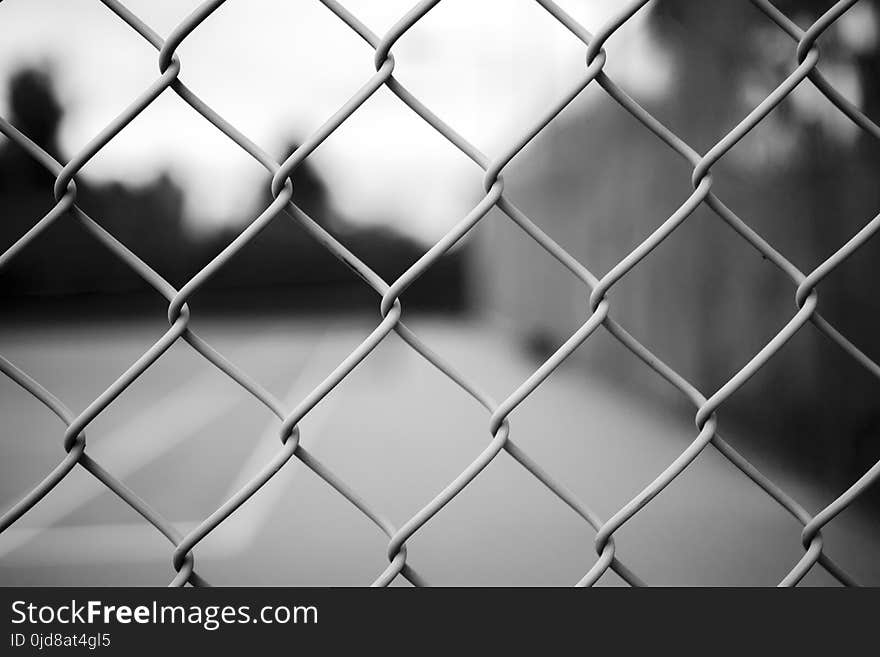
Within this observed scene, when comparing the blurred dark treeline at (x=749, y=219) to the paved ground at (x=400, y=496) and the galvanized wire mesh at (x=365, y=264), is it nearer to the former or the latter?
the paved ground at (x=400, y=496)

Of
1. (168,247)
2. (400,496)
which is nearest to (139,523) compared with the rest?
(400,496)

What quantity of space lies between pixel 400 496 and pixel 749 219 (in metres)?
2.11

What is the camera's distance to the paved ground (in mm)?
2449

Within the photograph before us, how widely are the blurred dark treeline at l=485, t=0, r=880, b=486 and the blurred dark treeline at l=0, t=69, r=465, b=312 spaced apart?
3.03 ft

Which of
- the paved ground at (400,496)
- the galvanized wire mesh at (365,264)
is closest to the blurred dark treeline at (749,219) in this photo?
the paved ground at (400,496)

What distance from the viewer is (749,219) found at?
2807mm

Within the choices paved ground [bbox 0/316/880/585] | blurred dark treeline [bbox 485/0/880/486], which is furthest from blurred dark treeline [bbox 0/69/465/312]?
paved ground [bbox 0/316/880/585]

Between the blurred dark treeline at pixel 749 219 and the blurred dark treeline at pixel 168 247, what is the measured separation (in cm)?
92

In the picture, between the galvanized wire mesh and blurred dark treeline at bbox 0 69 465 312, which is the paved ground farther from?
the galvanized wire mesh

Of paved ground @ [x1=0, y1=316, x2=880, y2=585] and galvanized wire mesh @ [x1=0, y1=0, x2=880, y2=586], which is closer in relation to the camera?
galvanized wire mesh @ [x1=0, y1=0, x2=880, y2=586]

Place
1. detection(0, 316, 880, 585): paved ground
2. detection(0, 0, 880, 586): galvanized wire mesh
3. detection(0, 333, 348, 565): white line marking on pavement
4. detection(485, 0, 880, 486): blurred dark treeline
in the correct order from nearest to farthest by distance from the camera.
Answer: detection(0, 0, 880, 586): galvanized wire mesh, detection(485, 0, 880, 486): blurred dark treeline, detection(0, 316, 880, 585): paved ground, detection(0, 333, 348, 565): white line marking on pavement

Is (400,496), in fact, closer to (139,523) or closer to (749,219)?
(139,523)

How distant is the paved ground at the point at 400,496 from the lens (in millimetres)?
2449

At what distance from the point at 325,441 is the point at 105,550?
6.91 ft
